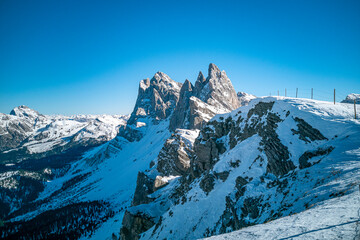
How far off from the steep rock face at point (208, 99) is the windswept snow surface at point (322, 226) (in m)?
124

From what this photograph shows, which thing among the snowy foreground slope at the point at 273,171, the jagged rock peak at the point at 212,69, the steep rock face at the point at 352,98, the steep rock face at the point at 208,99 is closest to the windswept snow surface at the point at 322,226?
the snowy foreground slope at the point at 273,171

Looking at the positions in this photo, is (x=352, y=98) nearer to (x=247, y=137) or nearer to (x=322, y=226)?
(x=247, y=137)

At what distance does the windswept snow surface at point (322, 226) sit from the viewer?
8477 millimetres

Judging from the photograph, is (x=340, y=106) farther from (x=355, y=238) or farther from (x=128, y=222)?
(x=128, y=222)

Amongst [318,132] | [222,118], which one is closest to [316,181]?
[318,132]

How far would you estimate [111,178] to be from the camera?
188 m

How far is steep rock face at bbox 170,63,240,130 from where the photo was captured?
142625 mm

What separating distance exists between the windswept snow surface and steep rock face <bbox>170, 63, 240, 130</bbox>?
123945 millimetres

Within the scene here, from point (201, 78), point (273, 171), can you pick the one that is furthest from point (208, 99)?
point (273, 171)

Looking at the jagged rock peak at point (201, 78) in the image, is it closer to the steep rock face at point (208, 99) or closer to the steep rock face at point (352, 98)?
the steep rock face at point (208, 99)

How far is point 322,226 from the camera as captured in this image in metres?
9.39

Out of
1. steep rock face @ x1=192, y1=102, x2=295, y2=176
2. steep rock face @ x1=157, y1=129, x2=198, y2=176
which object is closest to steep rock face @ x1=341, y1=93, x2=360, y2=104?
steep rock face @ x1=192, y1=102, x2=295, y2=176

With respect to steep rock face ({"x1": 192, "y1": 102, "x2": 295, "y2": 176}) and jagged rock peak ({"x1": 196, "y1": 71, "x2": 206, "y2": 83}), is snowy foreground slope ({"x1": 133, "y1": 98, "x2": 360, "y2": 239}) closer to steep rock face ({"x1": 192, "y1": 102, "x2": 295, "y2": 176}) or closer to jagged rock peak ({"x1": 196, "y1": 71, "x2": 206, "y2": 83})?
steep rock face ({"x1": 192, "y1": 102, "x2": 295, "y2": 176})

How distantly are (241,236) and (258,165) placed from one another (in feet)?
79.3
